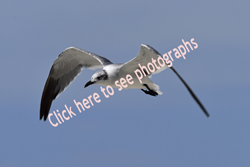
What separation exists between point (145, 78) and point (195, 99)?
2.66 m

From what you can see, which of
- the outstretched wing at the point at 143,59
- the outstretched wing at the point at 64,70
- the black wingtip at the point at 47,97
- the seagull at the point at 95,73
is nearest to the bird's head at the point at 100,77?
the seagull at the point at 95,73

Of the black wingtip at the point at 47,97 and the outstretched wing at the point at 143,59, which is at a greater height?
the black wingtip at the point at 47,97

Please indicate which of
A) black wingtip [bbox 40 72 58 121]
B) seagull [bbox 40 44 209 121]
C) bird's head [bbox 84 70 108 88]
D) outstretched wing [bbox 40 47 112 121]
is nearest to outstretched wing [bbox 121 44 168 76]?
seagull [bbox 40 44 209 121]

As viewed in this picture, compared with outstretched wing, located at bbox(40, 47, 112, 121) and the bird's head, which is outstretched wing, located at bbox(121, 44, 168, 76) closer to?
the bird's head

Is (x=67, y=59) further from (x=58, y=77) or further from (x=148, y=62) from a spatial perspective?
(x=148, y=62)

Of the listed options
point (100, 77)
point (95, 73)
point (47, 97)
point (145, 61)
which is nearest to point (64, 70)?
point (47, 97)

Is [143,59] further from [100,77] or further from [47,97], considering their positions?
[47,97]

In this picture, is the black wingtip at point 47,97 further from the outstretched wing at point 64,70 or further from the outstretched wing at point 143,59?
the outstretched wing at point 143,59

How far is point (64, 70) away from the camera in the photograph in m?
13.6

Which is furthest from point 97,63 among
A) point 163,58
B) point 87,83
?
point 163,58

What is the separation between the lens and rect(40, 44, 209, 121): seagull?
1061 centimetres

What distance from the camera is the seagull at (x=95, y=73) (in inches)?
418

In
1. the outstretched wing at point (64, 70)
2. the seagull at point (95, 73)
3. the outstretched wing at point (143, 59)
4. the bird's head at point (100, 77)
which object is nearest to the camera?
the outstretched wing at point (143, 59)

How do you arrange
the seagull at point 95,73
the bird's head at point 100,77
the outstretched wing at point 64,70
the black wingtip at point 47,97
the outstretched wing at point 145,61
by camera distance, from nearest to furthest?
1. the outstretched wing at point 145,61
2. the seagull at point 95,73
3. the bird's head at point 100,77
4. the outstretched wing at point 64,70
5. the black wingtip at point 47,97
